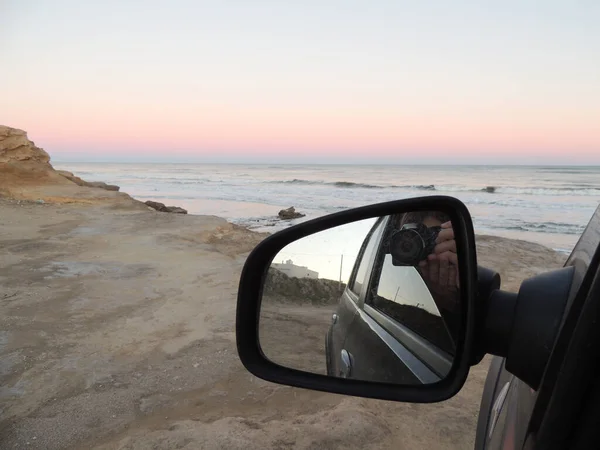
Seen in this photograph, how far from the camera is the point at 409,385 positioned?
116 cm

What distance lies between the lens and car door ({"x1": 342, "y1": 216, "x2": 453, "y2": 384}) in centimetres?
111

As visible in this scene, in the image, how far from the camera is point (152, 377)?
3.79m

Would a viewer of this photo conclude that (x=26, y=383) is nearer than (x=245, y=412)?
No

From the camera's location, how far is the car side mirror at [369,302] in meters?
1.02

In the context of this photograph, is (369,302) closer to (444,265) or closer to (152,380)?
(444,265)


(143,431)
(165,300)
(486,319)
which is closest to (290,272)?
(486,319)

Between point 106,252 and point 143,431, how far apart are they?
596cm

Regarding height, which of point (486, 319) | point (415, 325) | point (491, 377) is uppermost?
point (486, 319)

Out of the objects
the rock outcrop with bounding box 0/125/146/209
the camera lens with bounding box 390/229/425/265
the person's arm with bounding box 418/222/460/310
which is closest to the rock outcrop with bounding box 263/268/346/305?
the camera lens with bounding box 390/229/425/265

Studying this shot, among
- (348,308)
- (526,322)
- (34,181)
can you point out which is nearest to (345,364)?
(348,308)

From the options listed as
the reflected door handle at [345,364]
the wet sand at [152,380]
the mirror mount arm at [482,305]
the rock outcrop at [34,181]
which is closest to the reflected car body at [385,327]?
the reflected door handle at [345,364]

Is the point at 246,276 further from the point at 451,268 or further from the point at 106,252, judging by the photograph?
the point at 106,252

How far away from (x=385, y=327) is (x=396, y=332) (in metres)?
0.07

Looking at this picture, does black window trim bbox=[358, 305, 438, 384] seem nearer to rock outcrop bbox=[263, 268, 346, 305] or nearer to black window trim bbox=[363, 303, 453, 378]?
black window trim bbox=[363, 303, 453, 378]
